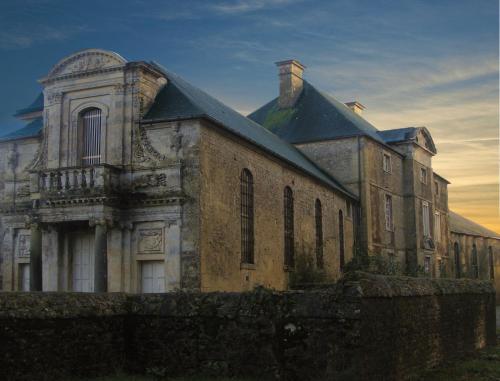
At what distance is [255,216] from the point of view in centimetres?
2358

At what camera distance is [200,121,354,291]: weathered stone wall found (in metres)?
20.5

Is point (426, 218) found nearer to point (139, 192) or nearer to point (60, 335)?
point (139, 192)

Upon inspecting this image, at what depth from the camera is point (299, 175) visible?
28.0 metres

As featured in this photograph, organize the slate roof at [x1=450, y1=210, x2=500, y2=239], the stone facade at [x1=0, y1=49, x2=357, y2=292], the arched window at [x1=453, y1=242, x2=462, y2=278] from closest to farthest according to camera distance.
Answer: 1. the stone facade at [x1=0, y1=49, x2=357, y2=292]
2. the arched window at [x1=453, y1=242, x2=462, y2=278]
3. the slate roof at [x1=450, y1=210, x2=500, y2=239]

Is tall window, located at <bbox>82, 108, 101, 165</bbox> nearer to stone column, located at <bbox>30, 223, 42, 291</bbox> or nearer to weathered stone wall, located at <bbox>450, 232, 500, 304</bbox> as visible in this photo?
stone column, located at <bbox>30, 223, 42, 291</bbox>

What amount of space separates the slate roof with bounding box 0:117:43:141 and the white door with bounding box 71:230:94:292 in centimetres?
440

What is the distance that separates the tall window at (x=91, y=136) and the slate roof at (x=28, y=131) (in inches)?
90.1

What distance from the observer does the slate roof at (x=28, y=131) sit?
23680mm

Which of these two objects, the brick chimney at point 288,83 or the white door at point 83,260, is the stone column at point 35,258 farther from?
the brick chimney at point 288,83

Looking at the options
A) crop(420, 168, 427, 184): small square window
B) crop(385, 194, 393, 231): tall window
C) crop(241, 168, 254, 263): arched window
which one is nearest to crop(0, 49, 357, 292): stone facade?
crop(241, 168, 254, 263): arched window

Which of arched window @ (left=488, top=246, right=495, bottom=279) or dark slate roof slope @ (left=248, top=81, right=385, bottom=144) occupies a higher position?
dark slate roof slope @ (left=248, top=81, right=385, bottom=144)

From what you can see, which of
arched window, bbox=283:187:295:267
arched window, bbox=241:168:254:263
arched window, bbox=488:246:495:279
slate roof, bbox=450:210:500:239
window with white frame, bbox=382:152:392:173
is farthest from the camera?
arched window, bbox=488:246:495:279

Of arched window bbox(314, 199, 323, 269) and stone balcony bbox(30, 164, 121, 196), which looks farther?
arched window bbox(314, 199, 323, 269)

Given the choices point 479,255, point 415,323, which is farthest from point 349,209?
point 479,255
